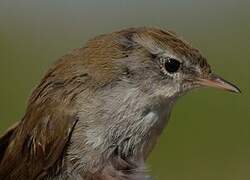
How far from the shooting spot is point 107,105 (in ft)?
14.7

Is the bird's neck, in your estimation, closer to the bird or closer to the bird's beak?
the bird

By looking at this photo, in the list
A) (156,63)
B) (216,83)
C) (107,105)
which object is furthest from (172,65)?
(107,105)

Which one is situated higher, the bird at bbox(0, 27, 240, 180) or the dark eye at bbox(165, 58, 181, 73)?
the dark eye at bbox(165, 58, 181, 73)

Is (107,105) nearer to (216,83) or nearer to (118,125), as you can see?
(118,125)

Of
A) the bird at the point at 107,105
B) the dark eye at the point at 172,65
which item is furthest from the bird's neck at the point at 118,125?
the dark eye at the point at 172,65

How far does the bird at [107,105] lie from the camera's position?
448 centimetres

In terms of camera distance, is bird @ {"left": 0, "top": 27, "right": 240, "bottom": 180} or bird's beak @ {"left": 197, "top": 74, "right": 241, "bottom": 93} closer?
bird @ {"left": 0, "top": 27, "right": 240, "bottom": 180}

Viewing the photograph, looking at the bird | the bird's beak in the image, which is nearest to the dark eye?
the bird

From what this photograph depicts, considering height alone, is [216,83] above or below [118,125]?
above

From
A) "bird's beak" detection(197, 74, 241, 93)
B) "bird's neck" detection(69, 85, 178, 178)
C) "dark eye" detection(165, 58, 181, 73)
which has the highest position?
"dark eye" detection(165, 58, 181, 73)

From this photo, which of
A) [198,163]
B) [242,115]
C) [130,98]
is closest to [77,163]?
[130,98]

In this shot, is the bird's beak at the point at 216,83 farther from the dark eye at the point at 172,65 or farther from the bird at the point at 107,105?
the dark eye at the point at 172,65

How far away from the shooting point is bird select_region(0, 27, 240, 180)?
4.48 m

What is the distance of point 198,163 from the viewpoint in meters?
9.01
